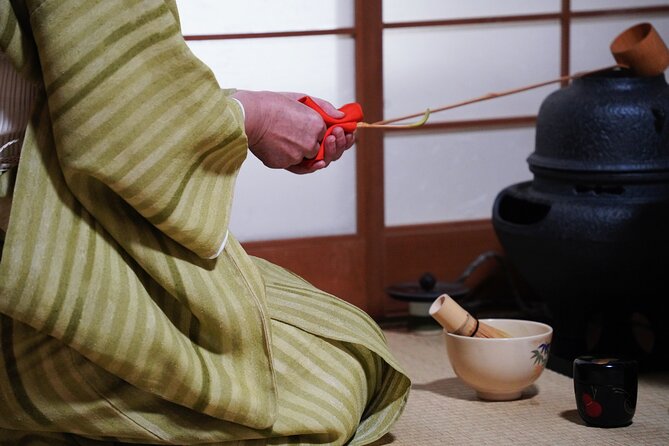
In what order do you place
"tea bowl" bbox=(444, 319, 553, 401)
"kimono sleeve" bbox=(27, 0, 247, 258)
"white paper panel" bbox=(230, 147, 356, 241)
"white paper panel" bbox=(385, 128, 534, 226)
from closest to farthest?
1. "kimono sleeve" bbox=(27, 0, 247, 258)
2. "tea bowl" bbox=(444, 319, 553, 401)
3. "white paper panel" bbox=(230, 147, 356, 241)
4. "white paper panel" bbox=(385, 128, 534, 226)

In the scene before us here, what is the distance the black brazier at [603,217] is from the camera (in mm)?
2562

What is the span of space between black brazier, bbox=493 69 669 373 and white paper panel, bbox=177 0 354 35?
28.9 inches

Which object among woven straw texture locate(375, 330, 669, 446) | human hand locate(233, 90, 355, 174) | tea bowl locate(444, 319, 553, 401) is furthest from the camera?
tea bowl locate(444, 319, 553, 401)

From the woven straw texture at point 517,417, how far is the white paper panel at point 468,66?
0.99m

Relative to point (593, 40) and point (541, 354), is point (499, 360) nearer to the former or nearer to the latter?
point (541, 354)

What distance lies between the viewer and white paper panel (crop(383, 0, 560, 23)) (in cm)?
318

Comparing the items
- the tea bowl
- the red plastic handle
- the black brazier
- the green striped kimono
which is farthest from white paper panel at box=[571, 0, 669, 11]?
the green striped kimono

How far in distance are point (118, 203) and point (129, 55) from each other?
0.23 meters

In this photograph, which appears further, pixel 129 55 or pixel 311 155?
pixel 311 155

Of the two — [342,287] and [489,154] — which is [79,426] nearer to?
[342,287]

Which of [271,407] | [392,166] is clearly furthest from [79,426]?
[392,166]

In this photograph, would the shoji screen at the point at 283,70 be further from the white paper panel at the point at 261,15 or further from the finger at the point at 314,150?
the finger at the point at 314,150

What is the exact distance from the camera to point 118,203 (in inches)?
64.0

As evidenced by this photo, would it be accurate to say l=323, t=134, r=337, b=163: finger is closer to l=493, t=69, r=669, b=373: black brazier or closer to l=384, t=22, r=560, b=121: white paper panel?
l=493, t=69, r=669, b=373: black brazier
